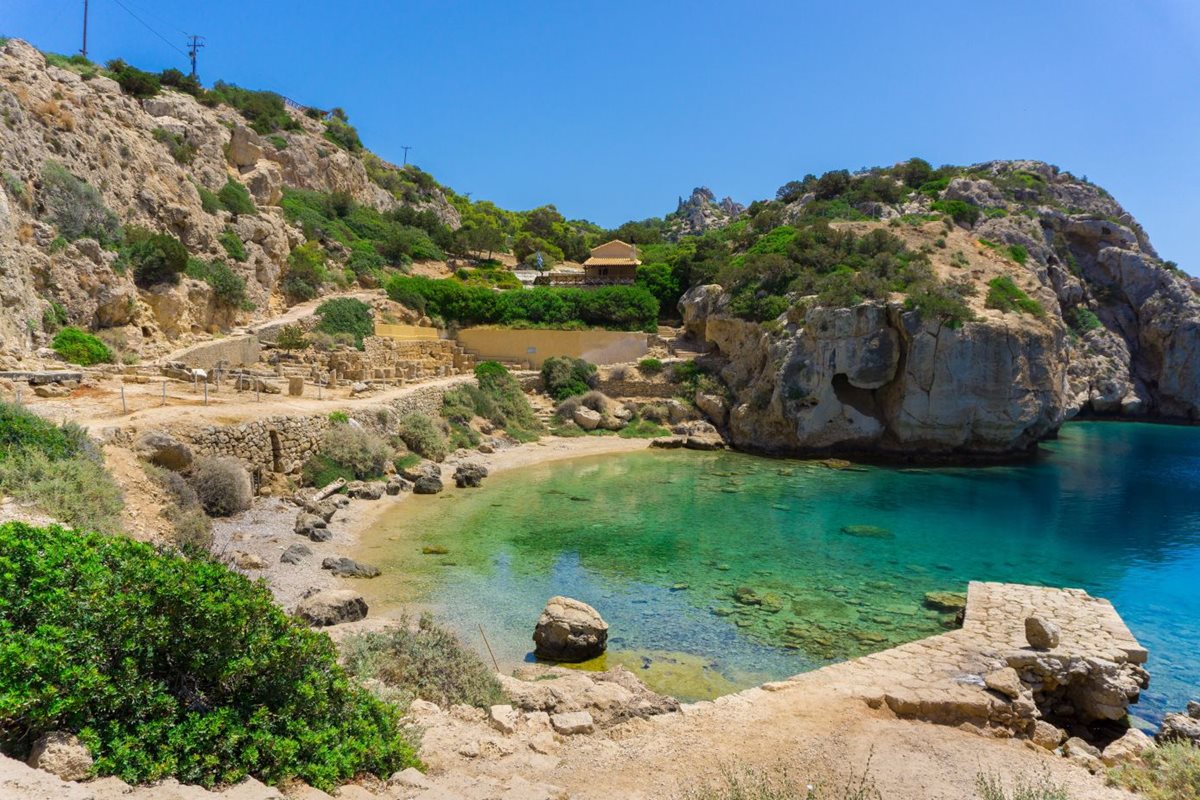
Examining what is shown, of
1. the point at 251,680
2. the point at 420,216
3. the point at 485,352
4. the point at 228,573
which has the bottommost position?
the point at 251,680

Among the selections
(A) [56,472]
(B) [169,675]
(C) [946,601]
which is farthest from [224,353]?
(C) [946,601]

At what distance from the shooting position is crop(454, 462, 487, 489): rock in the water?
73.9 feet

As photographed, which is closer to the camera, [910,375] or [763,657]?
[763,657]

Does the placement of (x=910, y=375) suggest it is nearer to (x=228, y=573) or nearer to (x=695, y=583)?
(x=695, y=583)

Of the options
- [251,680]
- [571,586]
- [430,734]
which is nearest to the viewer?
[251,680]

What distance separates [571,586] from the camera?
1455cm

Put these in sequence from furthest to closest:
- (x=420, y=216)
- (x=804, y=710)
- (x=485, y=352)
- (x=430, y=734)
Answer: (x=420, y=216) → (x=485, y=352) → (x=804, y=710) → (x=430, y=734)

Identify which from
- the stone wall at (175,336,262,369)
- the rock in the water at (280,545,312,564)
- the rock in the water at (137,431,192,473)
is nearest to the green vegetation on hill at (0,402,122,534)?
the rock in the water at (137,431,192,473)

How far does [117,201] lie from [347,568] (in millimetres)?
22093

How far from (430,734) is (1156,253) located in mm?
69719

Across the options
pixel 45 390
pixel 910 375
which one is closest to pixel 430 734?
pixel 45 390

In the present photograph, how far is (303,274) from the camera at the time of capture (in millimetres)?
36844

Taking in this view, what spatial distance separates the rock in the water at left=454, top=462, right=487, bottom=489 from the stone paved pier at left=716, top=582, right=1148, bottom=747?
14513 mm

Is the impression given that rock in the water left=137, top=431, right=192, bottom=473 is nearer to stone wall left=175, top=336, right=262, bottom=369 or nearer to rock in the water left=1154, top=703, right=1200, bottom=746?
stone wall left=175, top=336, right=262, bottom=369
